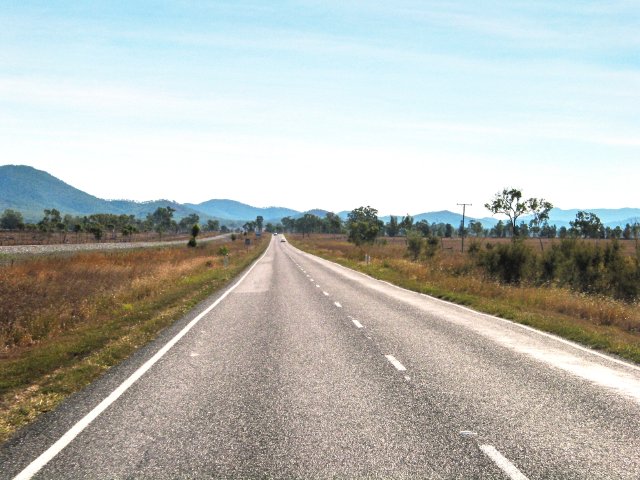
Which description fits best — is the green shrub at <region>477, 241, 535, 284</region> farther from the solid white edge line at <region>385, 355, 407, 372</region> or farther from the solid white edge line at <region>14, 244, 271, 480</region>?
the solid white edge line at <region>14, 244, 271, 480</region>

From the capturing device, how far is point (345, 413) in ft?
20.3

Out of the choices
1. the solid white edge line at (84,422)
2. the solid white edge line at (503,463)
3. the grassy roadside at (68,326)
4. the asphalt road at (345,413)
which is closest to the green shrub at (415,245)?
the grassy roadside at (68,326)

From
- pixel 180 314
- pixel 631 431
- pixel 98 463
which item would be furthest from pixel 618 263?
pixel 98 463

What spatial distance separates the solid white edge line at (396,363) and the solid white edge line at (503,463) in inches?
132

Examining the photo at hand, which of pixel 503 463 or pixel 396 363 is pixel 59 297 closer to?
pixel 396 363

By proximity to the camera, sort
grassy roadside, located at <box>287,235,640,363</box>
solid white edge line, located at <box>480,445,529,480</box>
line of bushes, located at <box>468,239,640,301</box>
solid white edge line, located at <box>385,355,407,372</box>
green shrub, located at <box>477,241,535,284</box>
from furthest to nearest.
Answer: green shrub, located at <box>477,241,535,284</box>, line of bushes, located at <box>468,239,640,301</box>, grassy roadside, located at <box>287,235,640,363</box>, solid white edge line, located at <box>385,355,407,372</box>, solid white edge line, located at <box>480,445,529,480</box>

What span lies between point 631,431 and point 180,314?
1212cm

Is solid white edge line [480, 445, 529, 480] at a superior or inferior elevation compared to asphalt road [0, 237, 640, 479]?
superior

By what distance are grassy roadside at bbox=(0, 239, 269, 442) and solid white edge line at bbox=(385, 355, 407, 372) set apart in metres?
4.70

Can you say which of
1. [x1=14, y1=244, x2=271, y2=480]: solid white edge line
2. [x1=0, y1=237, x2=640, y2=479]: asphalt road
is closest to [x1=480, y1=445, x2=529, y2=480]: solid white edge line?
[x1=0, y1=237, x2=640, y2=479]: asphalt road

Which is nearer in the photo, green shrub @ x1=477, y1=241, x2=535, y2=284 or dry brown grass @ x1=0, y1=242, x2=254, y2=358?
dry brown grass @ x1=0, y1=242, x2=254, y2=358

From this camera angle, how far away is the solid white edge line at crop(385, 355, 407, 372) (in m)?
8.49

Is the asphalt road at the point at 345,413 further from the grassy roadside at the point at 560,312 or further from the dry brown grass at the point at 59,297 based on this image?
the dry brown grass at the point at 59,297

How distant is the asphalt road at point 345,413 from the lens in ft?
15.5
